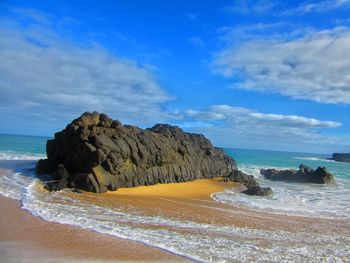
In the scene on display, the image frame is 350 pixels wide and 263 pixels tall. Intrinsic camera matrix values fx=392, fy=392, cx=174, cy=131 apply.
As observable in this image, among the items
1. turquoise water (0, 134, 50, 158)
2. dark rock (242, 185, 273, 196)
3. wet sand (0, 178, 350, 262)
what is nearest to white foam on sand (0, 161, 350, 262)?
wet sand (0, 178, 350, 262)

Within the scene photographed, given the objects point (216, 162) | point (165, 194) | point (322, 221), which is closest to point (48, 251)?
point (322, 221)

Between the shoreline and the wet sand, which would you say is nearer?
the shoreline

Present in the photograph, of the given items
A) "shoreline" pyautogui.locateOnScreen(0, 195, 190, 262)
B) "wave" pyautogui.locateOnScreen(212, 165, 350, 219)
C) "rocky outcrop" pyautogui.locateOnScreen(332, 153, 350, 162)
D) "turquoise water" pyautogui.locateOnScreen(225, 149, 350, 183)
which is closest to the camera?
"shoreline" pyautogui.locateOnScreen(0, 195, 190, 262)

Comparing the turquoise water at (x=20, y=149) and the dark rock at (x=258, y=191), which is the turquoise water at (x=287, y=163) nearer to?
the dark rock at (x=258, y=191)

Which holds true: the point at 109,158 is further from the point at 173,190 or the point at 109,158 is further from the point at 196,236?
the point at 196,236

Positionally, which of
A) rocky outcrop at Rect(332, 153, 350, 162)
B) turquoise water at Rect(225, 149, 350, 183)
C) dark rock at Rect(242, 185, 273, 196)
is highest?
rocky outcrop at Rect(332, 153, 350, 162)

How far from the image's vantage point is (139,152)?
23.2 metres

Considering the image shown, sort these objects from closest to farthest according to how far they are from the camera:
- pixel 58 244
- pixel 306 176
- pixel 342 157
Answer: pixel 58 244 < pixel 306 176 < pixel 342 157

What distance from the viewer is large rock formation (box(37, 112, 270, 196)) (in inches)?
760

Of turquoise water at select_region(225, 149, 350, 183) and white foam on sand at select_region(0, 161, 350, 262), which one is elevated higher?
turquoise water at select_region(225, 149, 350, 183)

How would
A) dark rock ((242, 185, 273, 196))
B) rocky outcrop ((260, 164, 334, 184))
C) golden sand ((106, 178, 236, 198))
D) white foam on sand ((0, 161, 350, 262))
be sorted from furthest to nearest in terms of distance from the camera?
rocky outcrop ((260, 164, 334, 184)), dark rock ((242, 185, 273, 196)), golden sand ((106, 178, 236, 198)), white foam on sand ((0, 161, 350, 262))

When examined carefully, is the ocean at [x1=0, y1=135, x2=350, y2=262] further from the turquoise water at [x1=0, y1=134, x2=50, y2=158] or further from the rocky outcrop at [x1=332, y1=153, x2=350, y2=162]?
the rocky outcrop at [x1=332, y1=153, x2=350, y2=162]

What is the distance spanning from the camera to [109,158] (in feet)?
66.3

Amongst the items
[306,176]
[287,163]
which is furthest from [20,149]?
[287,163]
